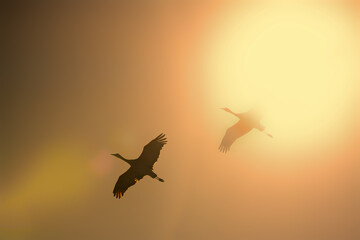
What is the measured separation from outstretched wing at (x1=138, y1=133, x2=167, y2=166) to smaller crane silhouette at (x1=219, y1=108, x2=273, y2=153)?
382 cm

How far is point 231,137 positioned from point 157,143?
4.63m

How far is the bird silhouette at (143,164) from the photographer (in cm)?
2439

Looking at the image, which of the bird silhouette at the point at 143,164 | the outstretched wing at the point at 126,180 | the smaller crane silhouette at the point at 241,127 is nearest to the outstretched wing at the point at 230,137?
the smaller crane silhouette at the point at 241,127

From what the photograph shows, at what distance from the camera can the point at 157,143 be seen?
24.4m

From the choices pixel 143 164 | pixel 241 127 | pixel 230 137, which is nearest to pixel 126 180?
pixel 143 164

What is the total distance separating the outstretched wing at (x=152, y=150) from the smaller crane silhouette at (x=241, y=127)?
150 inches

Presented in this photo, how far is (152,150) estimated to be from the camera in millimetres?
24406

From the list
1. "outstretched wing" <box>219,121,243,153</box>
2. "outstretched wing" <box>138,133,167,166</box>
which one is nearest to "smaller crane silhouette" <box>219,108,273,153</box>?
"outstretched wing" <box>219,121,243,153</box>

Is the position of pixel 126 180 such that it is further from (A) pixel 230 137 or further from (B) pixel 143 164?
(A) pixel 230 137

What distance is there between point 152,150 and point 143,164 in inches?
33.5

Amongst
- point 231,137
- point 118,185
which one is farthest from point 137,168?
point 231,137

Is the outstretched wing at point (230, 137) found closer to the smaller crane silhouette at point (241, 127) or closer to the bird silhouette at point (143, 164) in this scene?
the smaller crane silhouette at point (241, 127)

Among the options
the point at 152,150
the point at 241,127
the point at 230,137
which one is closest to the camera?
the point at 152,150

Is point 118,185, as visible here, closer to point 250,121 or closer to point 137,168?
point 137,168
